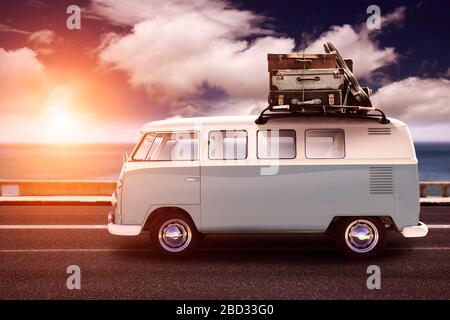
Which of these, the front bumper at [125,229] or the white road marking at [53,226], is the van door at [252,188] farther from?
the white road marking at [53,226]

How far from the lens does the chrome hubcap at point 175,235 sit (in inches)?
288

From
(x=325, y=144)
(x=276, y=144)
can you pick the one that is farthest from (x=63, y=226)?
(x=325, y=144)

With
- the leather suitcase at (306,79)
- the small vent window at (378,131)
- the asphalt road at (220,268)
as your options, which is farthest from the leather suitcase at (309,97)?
the asphalt road at (220,268)

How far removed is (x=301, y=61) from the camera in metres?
6.99

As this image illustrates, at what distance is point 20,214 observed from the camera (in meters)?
12.7

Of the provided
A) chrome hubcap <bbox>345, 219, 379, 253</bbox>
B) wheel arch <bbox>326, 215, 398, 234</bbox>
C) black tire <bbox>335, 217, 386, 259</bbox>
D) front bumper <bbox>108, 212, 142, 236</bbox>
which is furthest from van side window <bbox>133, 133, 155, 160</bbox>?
chrome hubcap <bbox>345, 219, 379, 253</bbox>

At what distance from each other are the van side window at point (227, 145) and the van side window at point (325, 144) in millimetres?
977

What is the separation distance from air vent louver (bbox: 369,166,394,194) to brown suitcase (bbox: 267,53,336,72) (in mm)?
1702

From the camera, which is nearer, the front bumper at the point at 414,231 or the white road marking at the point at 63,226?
the front bumper at the point at 414,231

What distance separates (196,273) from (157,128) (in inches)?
91.1

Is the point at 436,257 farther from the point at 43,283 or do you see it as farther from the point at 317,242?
the point at 43,283

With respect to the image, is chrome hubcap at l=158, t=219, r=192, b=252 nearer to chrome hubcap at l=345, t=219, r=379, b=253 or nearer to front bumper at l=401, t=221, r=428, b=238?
chrome hubcap at l=345, t=219, r=379, b=253
